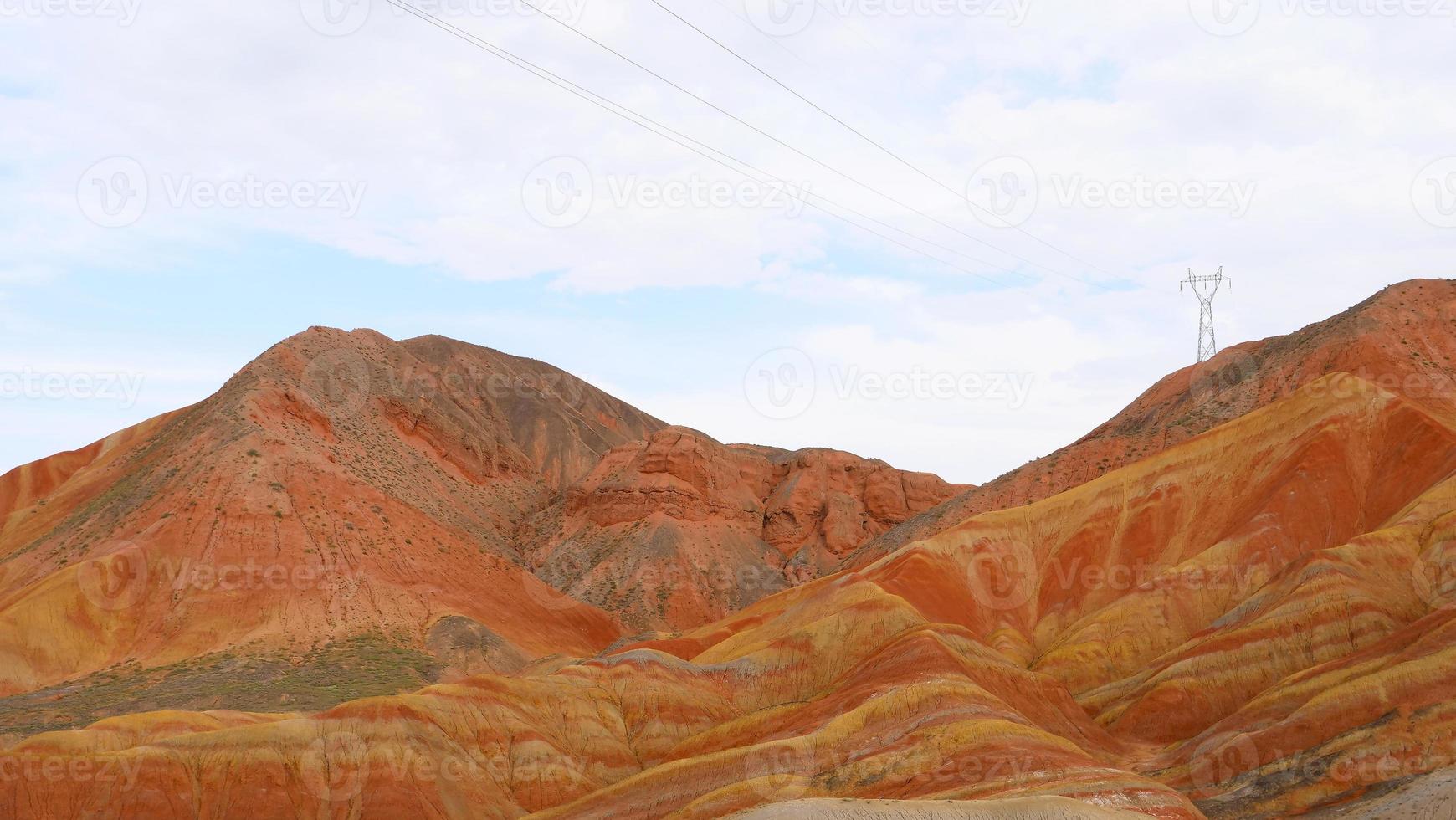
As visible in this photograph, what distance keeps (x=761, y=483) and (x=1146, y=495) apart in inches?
2283

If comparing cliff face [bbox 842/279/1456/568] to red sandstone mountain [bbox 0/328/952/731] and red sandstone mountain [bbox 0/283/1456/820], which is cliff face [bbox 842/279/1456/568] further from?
red sandstone mountain [bbox 0/328/952/731]

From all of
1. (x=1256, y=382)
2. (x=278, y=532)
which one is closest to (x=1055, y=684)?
(x=1256, y=382)

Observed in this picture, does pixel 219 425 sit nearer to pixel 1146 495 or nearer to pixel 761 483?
pixel 761 483

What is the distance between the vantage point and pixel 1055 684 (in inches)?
2343

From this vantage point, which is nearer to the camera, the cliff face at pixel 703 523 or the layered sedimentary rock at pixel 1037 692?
the layered sedimentary rock at pixel 1037 692

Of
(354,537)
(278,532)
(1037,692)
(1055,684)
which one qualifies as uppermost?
(278,532)

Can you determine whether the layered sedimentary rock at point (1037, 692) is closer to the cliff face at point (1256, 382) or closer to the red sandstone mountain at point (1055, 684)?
the red sandstone mountain at point (1055, 684)

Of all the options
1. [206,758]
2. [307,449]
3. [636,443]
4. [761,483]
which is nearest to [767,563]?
[761,483]

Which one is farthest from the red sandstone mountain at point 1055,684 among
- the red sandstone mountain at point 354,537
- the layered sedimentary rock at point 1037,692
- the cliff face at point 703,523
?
the cliff face at point 703,523

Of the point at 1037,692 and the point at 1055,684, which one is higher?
the point at 1055,684

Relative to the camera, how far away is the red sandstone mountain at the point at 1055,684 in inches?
1779

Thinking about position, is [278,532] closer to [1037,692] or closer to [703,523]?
[703,523]

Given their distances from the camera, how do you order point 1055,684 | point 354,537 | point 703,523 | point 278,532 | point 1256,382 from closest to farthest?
point 1055,684 → point 1256,382 → point 278,532 → point 354,537 → point 703,523

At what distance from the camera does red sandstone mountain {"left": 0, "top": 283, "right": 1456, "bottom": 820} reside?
148ft
